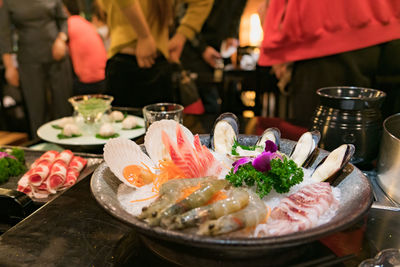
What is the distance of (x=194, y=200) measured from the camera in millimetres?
678

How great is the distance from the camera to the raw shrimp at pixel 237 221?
23.5 inches

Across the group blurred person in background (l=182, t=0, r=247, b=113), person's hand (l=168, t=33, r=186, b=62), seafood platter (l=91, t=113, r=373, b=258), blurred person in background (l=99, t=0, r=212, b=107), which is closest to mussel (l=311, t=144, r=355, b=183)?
seafood platter (l=91, t=113, r=373, b=258)

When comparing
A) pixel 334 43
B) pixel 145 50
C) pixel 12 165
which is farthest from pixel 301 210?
pixel 145 50

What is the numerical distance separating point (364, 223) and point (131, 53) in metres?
1.77

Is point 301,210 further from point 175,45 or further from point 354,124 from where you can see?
point 175,45

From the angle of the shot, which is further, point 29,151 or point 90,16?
point 90,16

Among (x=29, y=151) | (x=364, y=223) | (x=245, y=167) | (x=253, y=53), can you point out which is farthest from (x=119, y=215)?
(x=253, y=53)

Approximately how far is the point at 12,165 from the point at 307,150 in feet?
3.54

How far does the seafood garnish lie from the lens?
634 millimetres

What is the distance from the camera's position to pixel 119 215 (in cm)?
63

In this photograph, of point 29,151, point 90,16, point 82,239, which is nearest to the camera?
point 82,239

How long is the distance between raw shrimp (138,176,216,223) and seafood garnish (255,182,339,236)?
17cm

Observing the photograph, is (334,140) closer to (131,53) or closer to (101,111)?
(101,111)

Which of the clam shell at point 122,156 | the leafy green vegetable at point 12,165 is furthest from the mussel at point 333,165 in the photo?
the leafy green vegetable at point 12,165
